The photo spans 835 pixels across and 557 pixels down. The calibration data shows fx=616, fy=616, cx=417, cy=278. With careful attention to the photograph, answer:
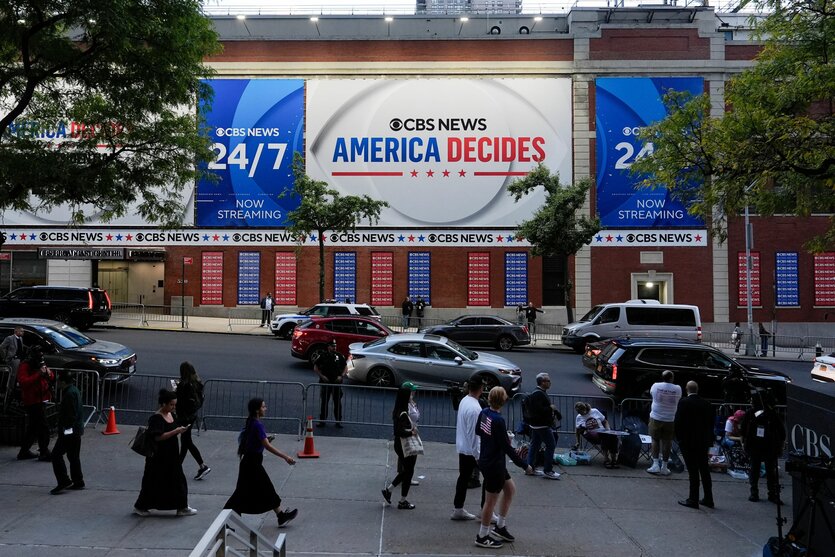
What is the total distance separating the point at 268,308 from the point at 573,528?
23563 millimetres

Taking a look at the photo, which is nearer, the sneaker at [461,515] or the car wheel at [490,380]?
the sneaker at [461,515]

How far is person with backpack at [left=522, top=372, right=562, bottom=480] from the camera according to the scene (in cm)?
919

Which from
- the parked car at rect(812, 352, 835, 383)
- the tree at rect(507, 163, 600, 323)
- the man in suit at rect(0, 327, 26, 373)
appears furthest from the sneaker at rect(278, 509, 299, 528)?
the tree at rect(507, 163, 600, 323)

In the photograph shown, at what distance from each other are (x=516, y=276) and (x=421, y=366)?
18725mm

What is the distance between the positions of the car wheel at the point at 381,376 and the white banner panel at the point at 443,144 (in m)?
18.5

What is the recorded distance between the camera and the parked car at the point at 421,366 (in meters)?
14.4

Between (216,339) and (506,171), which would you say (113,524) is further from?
(506,171)

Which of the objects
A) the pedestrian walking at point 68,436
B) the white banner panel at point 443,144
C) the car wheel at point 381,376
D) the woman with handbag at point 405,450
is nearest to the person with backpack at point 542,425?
the woman with handbag at point 405,450

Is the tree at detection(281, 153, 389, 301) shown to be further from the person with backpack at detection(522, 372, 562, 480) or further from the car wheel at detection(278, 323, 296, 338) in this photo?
the person with backpack at detection(522, 372, 562, 480)

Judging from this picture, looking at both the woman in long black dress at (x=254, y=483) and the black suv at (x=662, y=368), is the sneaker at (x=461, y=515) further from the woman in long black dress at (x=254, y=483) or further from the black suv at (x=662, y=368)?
the black suv at (x=662, y=368)

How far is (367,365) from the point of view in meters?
14.6

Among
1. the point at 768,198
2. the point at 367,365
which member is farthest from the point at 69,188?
the point at 768,198

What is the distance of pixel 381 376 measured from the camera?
14.6 m

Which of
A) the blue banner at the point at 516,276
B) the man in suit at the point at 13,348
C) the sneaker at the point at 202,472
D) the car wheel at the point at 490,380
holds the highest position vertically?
the blue banner at the point at 516,276
